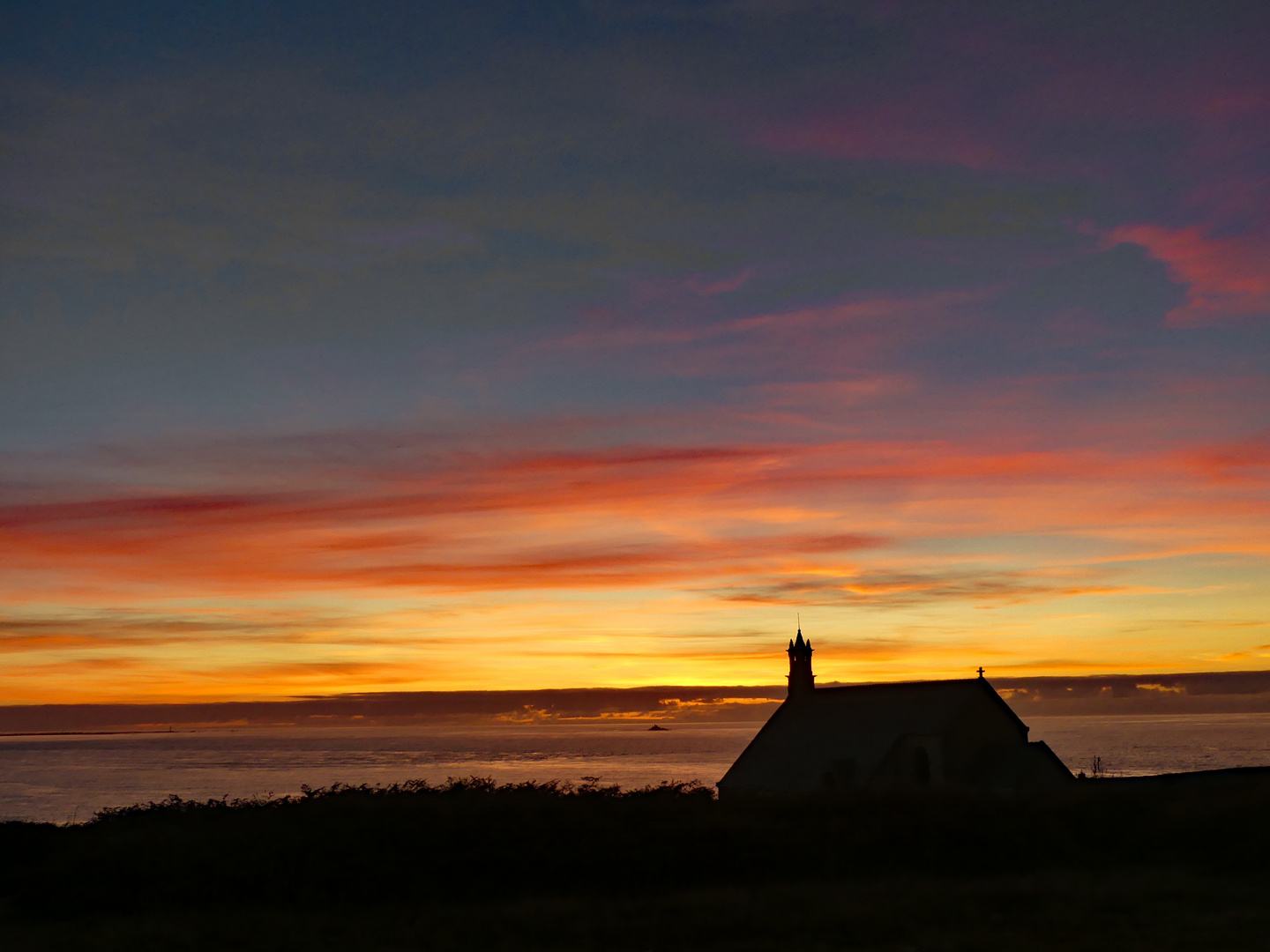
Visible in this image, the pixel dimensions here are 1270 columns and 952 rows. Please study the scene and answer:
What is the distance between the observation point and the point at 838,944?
20109mm

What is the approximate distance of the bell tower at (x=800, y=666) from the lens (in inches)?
2699

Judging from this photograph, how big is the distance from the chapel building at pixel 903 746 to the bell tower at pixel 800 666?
776cm

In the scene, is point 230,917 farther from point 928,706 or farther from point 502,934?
point 928,706

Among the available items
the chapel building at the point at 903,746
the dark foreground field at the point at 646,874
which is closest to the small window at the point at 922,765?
the chapel building at the point at 903,746

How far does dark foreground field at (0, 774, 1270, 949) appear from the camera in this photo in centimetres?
2148

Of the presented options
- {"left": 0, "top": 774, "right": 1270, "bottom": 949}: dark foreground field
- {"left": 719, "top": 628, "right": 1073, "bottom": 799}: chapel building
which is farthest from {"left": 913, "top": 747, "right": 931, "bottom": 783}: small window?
{"left": 0, "top": 774, "right": 1270, "bottom": 949}: dark foreground field

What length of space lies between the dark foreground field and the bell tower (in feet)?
105

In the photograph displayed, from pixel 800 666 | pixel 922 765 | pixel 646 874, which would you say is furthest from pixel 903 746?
pixel 646 874

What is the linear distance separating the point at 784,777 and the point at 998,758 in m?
11.0

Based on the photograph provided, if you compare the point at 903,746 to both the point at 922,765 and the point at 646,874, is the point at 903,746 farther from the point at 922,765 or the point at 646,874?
the point at 646,874

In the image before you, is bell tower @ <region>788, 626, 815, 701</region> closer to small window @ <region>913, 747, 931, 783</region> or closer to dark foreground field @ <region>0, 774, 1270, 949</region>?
small window @ <region>913, 747, 931, 783</region>

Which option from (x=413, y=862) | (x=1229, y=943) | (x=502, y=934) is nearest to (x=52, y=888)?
(x=413, y=862)

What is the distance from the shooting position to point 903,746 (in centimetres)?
5281

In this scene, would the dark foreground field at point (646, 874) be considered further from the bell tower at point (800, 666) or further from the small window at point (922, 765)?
the bell tower at point (800, 666)
